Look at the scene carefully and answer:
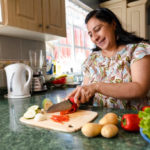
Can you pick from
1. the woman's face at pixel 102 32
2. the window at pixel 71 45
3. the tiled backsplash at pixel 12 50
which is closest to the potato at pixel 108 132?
the woman's face at pixel 102 32

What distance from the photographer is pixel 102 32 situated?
107 cm

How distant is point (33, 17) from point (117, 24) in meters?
0.72

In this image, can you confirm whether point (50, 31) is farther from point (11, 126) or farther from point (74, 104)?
point (11, 126)

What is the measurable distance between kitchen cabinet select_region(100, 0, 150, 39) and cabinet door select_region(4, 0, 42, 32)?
1.72 meters

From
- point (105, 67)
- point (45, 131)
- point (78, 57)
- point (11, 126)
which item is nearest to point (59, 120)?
point (45, 131)

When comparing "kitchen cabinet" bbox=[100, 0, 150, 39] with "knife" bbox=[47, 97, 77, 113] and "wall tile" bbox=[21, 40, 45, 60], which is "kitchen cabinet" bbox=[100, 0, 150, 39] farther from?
"knife" bbox=[47, 97, 77, 113]

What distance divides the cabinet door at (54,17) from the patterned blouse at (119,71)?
676 millimetres

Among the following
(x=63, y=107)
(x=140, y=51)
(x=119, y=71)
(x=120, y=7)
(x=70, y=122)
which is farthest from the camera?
(x=120, y=7)

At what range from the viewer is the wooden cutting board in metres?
0.62

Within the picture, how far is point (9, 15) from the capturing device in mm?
1179

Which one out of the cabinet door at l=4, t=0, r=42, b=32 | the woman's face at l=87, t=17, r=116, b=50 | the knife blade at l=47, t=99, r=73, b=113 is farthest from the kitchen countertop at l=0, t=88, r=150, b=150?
the cabinet door at l=4, t=0, r=42, b=32

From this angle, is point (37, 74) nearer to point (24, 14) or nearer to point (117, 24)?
point (24, 14)

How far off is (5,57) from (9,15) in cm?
49

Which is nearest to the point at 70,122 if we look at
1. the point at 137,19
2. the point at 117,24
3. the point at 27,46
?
the point at 117,24
